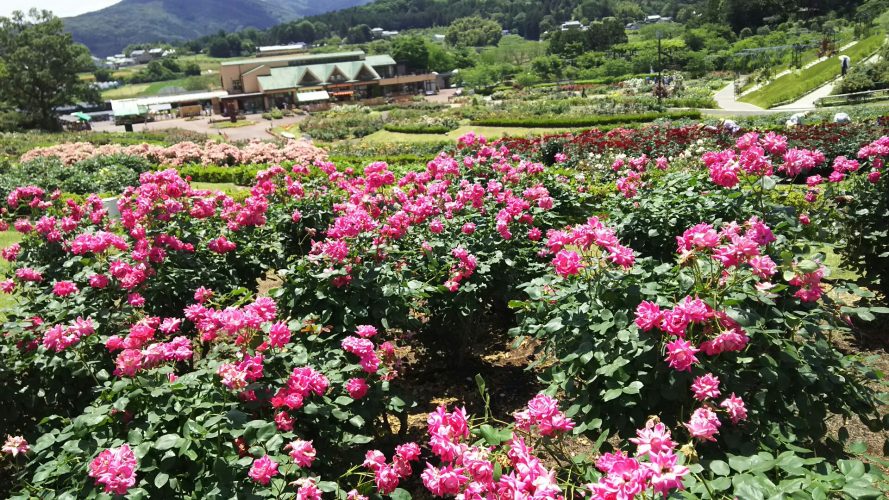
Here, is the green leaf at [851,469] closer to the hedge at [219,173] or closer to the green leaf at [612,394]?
the green leaf at [612,394]

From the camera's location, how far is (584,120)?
27625 millimetres

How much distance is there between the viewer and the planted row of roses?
220cm

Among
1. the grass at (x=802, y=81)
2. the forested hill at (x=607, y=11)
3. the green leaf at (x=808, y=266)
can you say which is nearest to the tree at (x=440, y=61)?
the forested hill at (x=607, y=11)

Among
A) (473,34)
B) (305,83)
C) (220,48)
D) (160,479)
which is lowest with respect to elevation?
(160,479)

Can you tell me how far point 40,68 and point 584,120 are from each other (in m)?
45.6

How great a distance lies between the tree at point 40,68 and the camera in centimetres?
4725

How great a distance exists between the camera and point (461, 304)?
4398mm

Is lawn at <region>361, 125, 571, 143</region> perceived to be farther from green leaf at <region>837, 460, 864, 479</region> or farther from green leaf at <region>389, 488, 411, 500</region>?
green leaf at <region>837, 460, 864, 479</region>

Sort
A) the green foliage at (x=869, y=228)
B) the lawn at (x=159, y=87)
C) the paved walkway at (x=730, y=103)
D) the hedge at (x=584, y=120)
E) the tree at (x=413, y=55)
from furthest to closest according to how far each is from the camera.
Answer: the lawn at (x=159, y=87), the tree at (x=413, y=55), the paved walkway at (x=730, y=103), the hedge at (x=584, y=120), the green foliage at (x=869, y=228)

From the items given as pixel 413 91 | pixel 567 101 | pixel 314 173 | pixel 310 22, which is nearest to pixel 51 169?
pixel 314 173

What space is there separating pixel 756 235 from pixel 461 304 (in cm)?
223

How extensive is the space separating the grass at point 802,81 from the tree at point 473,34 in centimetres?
10136

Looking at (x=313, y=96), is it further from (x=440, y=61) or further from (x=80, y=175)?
(x=80, y=175)

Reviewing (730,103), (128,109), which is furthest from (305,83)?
(730,103)
